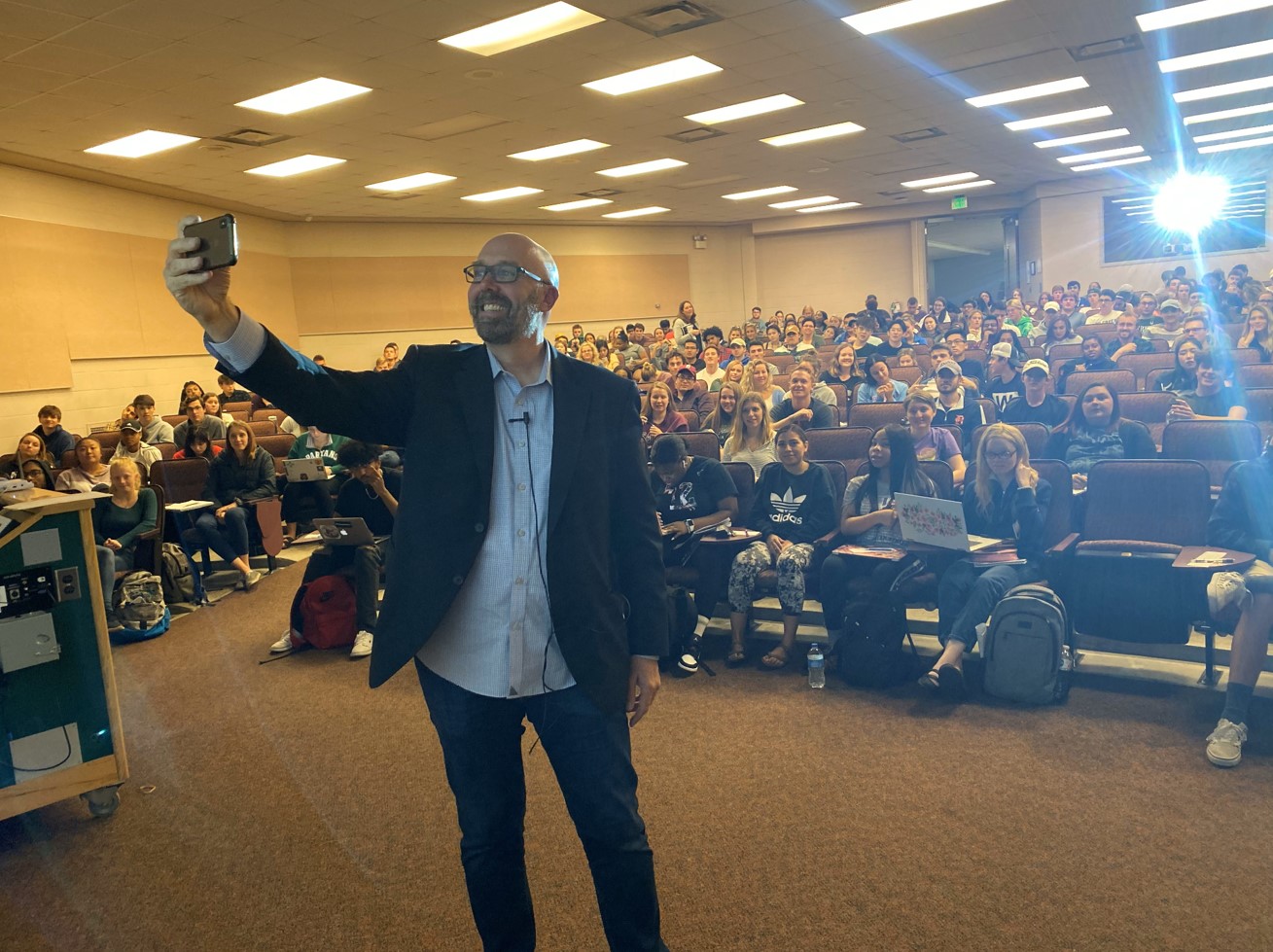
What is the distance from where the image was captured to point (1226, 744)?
10.2ft

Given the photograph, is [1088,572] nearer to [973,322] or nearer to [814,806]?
[814,806]

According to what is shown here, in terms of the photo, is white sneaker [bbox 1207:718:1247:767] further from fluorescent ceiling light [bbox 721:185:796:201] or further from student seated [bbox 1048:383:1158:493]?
fluorescent ceiling light [bbox 721:185:796:201]

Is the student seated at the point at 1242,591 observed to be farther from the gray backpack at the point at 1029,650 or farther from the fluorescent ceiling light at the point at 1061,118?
the fluorescent ceiling light at the point at 1061,118

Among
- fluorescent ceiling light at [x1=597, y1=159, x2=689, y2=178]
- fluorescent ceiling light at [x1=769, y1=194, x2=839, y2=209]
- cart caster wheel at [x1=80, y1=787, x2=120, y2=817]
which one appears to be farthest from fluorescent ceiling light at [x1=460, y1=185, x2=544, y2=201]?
cart caster wheel at [x1=80, y1=787, x2=120, y2=817]

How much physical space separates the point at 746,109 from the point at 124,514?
722 centimetres

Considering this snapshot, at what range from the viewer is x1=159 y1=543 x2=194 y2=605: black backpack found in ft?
20.6

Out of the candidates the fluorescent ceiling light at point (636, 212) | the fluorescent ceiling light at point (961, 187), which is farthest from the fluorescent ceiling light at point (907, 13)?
the fluorescent ceiling light at point (961, 187)

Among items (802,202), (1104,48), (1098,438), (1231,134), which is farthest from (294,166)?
(1231,134)

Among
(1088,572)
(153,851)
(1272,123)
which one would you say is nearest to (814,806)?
(1088,572)

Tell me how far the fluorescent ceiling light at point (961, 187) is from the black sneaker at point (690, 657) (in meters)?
14.5

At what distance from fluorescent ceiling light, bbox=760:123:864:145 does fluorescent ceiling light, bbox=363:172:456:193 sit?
4160 millimetres

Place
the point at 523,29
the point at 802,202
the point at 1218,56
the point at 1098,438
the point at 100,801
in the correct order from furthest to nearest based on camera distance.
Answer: the point at 802,202
the point at 1218,56
the point at 523,29
the point at 1098,438
the point at 100,801

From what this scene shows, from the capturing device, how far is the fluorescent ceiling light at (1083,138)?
1294cm

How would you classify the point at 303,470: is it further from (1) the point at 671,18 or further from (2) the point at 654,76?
(2) the point at 654,76
